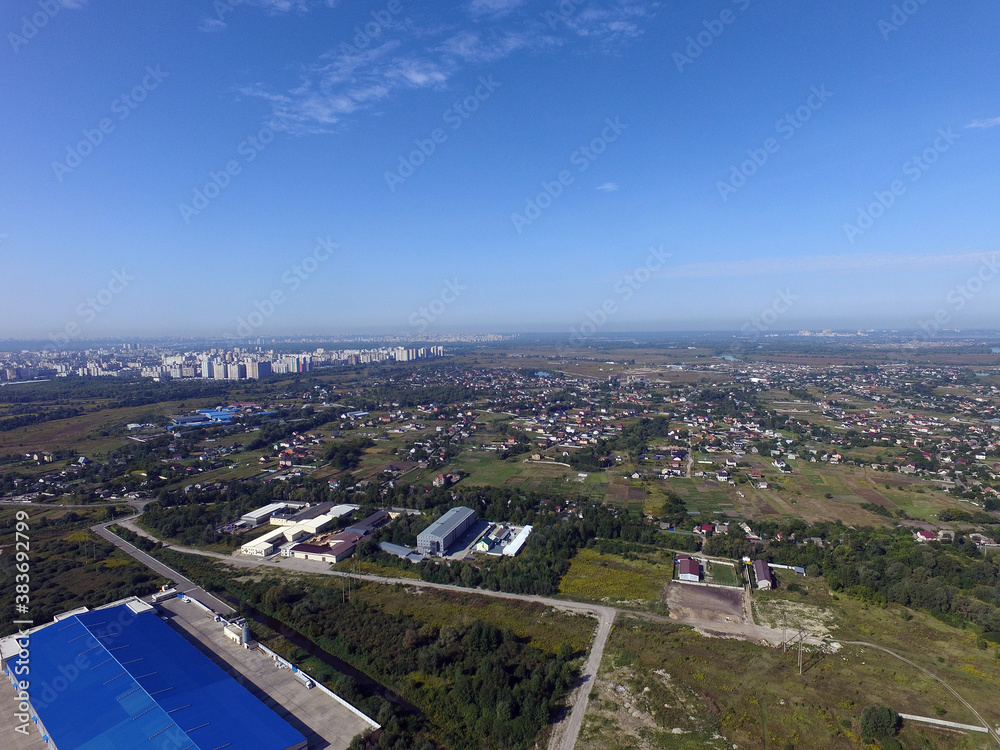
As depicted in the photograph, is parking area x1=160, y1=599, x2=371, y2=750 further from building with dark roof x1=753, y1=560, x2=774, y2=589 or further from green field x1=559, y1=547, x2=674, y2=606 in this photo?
building with dark roof x1=753, y1=560, x2=774, y2=589

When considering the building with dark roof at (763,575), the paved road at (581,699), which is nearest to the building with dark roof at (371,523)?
the paved road at (581,699)

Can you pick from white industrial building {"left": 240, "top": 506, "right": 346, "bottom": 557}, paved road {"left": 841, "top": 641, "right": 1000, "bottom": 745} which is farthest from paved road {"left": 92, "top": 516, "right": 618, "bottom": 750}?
paved road {"left": 841, "top": 641, "right": 1000, "bottom": 745}

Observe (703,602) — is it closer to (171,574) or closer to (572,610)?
(572,610)

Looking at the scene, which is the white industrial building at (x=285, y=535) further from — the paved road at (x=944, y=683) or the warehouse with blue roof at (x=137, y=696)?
the paved road at (x=944, y=683)

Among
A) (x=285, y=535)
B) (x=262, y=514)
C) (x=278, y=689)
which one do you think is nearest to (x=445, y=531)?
(x=285, y=535)

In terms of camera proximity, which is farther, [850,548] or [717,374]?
[717,374]

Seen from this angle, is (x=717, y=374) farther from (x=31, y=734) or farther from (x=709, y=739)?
(x=31, y=734)

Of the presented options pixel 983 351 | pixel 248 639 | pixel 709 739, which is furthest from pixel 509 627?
pixel 983 351
